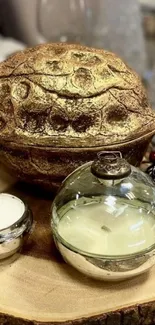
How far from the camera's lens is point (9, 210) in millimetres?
759

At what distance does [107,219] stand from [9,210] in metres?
0.16

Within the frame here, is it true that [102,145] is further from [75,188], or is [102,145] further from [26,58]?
[26,58]

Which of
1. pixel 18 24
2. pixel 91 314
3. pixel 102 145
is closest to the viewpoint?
pixel 91 314

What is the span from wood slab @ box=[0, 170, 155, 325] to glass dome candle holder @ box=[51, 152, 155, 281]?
0.9 inches

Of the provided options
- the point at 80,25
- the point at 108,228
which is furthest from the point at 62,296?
the point at 80,25

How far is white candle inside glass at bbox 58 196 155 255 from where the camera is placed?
668 millimetres

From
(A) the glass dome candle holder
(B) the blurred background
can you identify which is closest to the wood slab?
(A) the glass dome candle holder

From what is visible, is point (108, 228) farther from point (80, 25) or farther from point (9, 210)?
point (80, 25)

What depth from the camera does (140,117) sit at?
2.65 feet

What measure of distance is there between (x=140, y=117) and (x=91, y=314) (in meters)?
0.33

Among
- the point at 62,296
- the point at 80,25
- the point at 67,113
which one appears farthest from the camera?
the point at 80,25

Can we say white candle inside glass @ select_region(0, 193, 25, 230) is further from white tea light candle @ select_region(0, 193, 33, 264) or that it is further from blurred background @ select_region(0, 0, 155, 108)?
blurred background @ select_region(0, 0, 155, 108)

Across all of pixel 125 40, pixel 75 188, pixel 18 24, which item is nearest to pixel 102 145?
pixel 75 188

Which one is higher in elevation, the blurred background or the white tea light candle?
the blurred background
